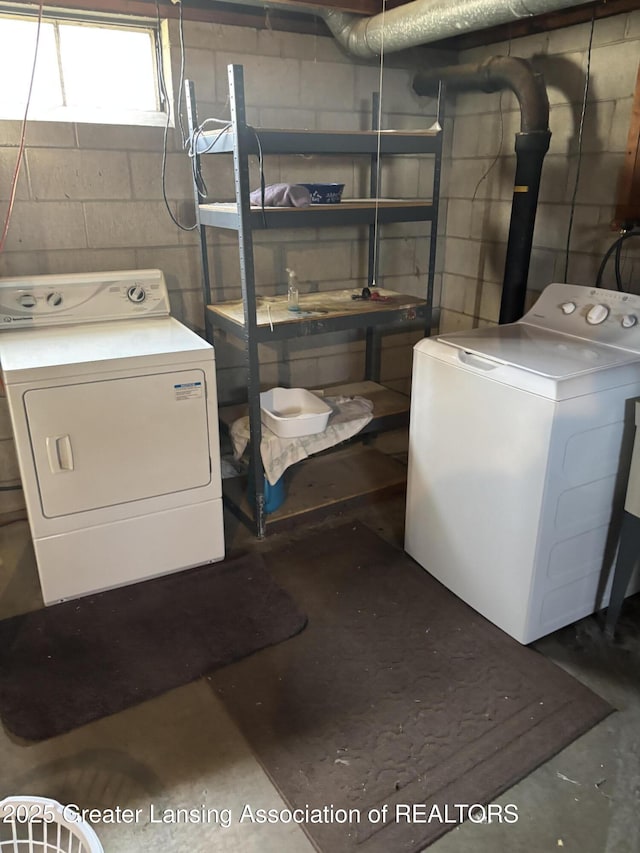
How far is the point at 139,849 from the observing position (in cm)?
144

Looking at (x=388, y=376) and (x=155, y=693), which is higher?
(x=388, y=376)

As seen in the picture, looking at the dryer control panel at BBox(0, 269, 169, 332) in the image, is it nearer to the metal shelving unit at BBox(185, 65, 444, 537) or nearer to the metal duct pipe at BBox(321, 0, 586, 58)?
the metal shelving unit at BBox(185, 65, 444, 537)

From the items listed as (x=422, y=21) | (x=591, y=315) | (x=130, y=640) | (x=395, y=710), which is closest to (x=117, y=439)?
(x=130, y=640)

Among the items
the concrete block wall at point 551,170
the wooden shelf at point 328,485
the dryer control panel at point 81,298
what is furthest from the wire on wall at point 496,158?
the dryer control panel at point 81,298

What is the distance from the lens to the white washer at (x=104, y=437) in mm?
2008

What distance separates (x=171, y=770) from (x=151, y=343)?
137cm

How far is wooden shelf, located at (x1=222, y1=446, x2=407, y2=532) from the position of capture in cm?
273

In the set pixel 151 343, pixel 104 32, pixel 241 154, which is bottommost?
pixel 151 343

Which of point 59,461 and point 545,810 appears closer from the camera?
point 545,810

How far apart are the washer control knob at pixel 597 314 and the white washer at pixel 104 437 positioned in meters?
1.36

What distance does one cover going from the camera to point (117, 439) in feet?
6.93

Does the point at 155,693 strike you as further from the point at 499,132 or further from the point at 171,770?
the point at 499,132

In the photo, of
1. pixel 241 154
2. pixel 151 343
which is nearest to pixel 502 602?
pixel 151 343

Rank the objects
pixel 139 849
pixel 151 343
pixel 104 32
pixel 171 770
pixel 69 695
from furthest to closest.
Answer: pixel 104 32, pixel 151 343, pixel 69 695, pixel 171 770, pixel 139 849
